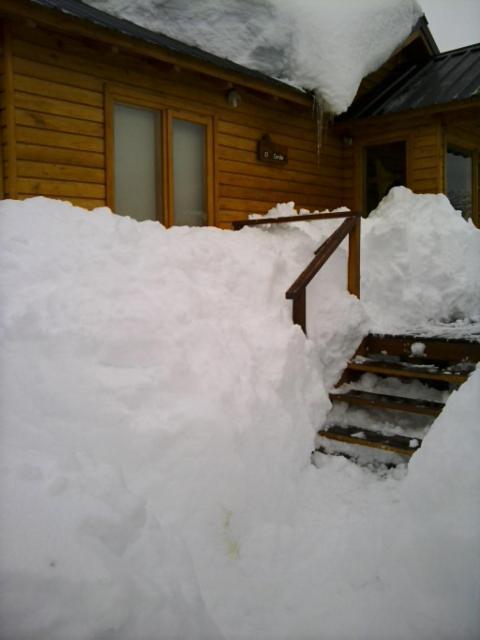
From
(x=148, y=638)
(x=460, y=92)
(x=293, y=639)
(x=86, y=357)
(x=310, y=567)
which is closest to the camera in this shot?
(x=148, y=638)

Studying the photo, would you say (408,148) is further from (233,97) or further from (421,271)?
(233,97)

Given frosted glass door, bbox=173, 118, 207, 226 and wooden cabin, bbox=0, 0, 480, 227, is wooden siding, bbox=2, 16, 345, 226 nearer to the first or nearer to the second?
wooden cabin, bbox=0, 0, 480, 227

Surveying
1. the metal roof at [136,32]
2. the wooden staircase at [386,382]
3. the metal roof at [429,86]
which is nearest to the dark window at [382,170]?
the metal roof at [429,86]

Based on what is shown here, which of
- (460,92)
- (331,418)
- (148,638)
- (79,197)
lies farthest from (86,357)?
(460,92)

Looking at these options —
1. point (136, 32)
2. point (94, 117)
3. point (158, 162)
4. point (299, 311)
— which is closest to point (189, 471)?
point (299, 311)

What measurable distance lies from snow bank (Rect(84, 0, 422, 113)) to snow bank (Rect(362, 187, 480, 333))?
297 centimetres

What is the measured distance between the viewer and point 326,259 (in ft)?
18.4

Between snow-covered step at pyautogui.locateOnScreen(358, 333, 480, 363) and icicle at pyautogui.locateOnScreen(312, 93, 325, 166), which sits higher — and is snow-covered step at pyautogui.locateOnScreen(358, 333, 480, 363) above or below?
below

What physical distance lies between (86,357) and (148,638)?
2081 millimetres

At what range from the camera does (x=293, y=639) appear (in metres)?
2.87

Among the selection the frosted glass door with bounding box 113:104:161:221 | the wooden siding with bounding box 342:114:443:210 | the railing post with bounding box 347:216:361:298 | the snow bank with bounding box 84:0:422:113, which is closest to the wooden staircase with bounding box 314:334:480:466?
the railing post with bounding box 347:216:361:298

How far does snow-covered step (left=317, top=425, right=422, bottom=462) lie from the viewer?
4.42 metres

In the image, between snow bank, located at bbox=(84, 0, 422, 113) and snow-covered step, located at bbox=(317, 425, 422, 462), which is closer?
snow-covered step, located at bbox=(317, 425, 422, 462)

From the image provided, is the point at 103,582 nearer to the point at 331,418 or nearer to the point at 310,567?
the point at 310,567
